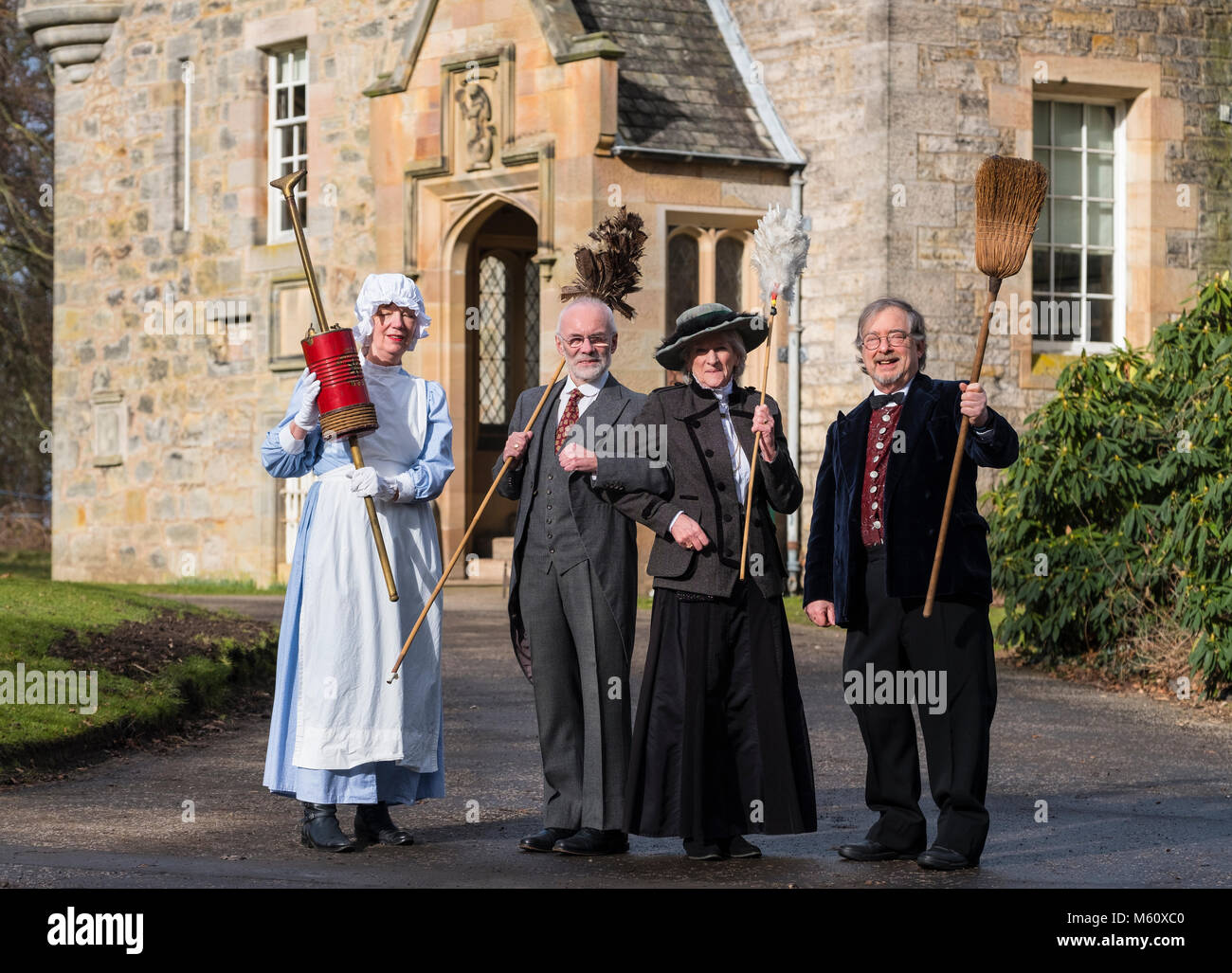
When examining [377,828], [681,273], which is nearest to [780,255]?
[377,828]

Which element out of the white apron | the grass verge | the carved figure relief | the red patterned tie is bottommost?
the grass verge

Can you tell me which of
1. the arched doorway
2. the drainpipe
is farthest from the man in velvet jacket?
the arched doorway

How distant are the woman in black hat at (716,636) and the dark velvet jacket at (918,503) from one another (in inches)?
7.4

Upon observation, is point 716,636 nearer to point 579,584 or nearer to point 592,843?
point 579,584

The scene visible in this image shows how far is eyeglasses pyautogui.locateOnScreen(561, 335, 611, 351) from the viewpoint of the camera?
6.73 m

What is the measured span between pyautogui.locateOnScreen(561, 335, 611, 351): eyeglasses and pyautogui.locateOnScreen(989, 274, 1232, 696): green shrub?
4767 mm

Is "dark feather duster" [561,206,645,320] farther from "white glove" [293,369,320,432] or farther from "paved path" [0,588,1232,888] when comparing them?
"paved path" [0,588,1232,888]

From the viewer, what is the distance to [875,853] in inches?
251

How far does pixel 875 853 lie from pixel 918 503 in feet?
3.73

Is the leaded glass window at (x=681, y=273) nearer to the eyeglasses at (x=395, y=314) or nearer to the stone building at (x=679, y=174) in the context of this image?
the stone building at (x=679, y=174)

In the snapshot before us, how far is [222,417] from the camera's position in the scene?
19844 mm

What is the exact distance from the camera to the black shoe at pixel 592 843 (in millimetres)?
6520

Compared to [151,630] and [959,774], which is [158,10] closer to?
[151,630]
